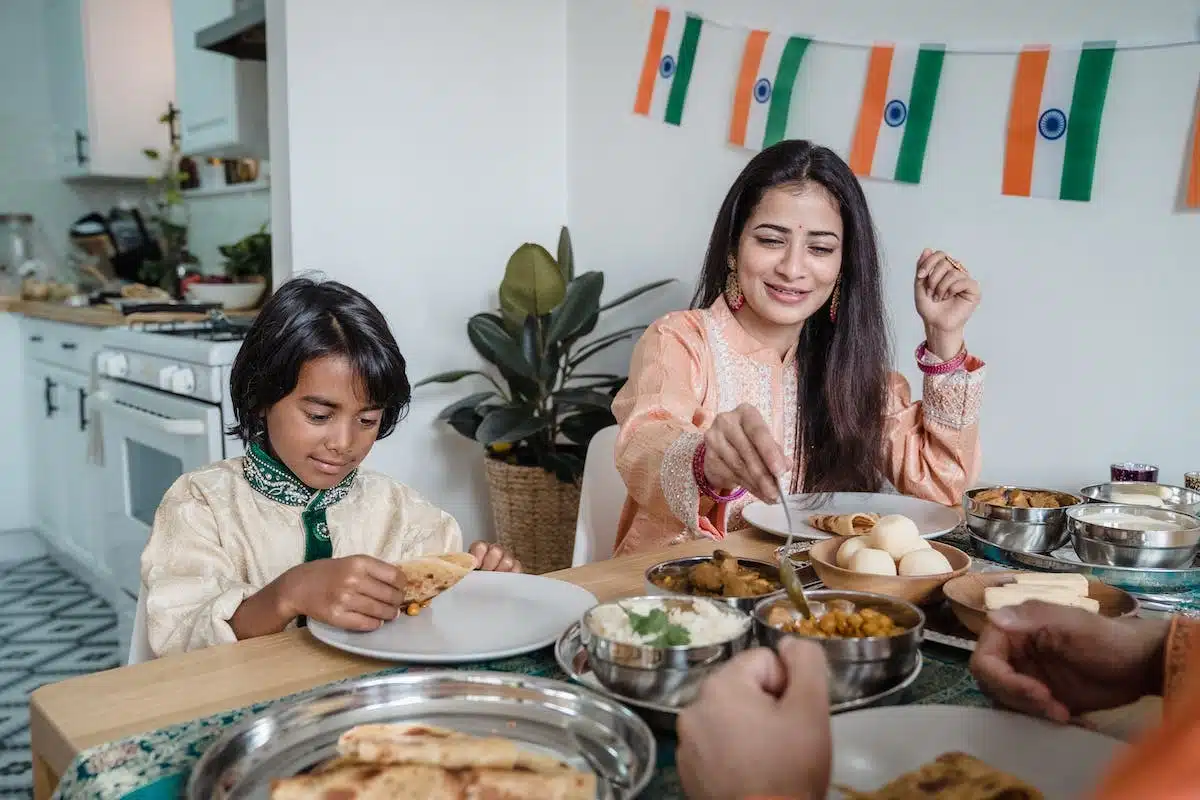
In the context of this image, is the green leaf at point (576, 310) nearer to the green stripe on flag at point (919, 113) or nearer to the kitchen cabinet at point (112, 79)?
the green stripe on flag at point (919, 113)

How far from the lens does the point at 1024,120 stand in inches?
71.4

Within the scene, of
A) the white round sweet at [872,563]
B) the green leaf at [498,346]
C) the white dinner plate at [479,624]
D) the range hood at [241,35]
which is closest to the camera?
the white dinner plate at [479,624]

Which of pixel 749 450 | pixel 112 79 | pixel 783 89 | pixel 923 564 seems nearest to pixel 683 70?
pixel 783 89

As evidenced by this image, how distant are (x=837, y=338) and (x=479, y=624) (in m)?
1.06

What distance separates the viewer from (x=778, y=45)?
224cm

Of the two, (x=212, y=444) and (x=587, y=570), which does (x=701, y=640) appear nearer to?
(x=587, y=570)

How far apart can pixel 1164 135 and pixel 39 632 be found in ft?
10.8

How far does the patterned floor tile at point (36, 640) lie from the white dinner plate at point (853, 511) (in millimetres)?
1728

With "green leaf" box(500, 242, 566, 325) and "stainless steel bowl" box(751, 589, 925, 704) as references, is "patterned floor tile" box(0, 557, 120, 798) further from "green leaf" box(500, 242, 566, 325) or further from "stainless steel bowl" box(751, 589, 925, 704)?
"stainless steel bowl" box(751, 589, 925, 704)

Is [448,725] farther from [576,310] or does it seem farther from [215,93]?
[215,93]

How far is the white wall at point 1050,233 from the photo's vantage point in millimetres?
1653

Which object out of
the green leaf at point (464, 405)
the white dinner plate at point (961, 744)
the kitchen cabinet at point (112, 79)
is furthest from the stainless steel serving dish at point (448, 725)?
the kitchen cabinet at point (112, 79)

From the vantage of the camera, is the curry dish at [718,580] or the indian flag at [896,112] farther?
the indian flag at [896,112]

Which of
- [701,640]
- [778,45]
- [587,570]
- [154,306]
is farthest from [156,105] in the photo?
[701,640]
